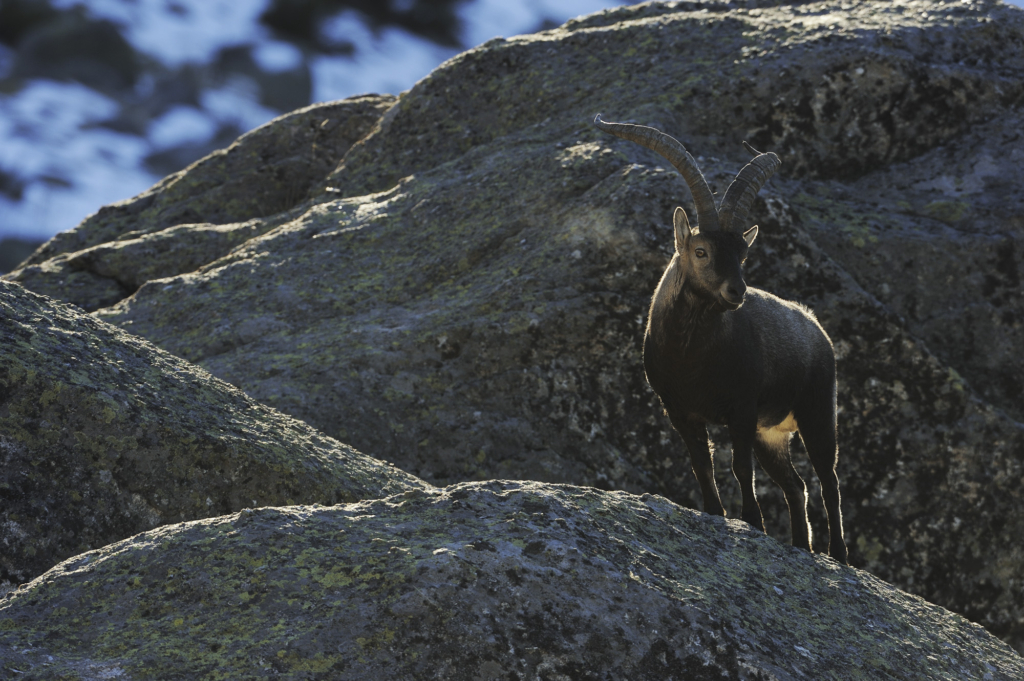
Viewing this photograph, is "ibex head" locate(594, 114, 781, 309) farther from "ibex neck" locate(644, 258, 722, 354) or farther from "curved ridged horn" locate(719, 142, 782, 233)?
"ibex neck" locate(644, 258, 722, 354)

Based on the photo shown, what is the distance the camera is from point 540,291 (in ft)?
38.0

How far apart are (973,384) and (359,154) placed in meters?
11.3

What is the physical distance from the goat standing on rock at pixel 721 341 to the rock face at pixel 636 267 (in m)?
2.14

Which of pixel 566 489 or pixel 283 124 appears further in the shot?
pixel 283 124

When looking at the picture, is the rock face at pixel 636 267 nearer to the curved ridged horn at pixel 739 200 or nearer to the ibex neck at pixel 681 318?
the ibex neck at pixel 681 318

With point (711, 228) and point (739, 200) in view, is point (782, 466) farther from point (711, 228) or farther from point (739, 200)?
point (739, 200)

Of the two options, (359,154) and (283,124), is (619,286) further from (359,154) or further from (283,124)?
(283,124)

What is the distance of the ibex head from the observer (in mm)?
7930

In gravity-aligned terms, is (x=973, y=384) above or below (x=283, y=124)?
below

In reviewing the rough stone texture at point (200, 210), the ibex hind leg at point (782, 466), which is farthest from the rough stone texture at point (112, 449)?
the rough stone texture at point (200, 210)

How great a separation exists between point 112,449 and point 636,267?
23.4 feet

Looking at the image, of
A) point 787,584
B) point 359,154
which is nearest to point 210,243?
point 359,154

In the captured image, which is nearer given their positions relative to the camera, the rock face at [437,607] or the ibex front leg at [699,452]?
the rock face at [437,607]

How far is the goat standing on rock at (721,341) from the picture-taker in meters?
8.11
